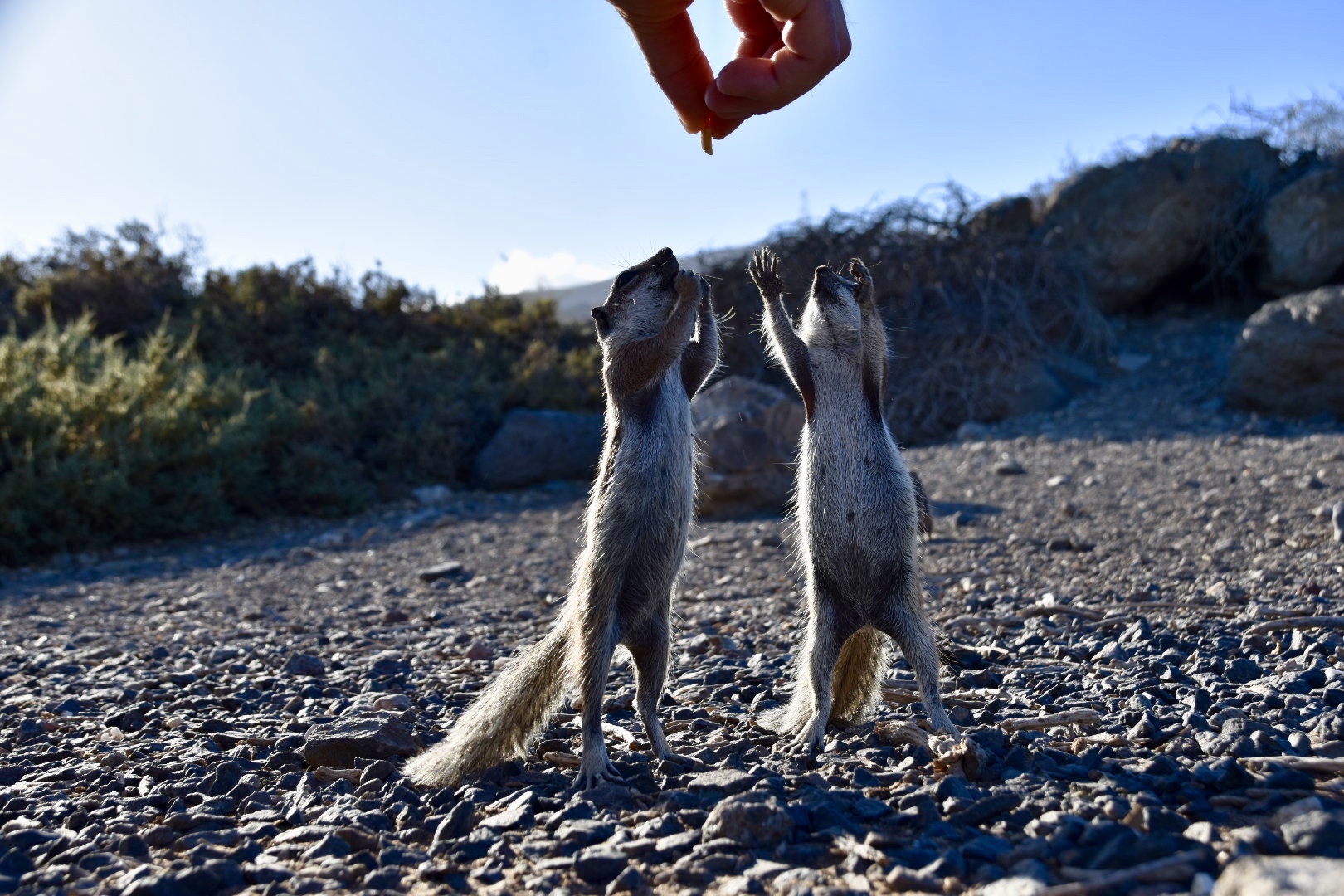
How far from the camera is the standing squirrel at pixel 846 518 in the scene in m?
3.54

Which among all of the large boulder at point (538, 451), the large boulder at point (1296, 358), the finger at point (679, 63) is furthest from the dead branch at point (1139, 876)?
the large boulder at point (538, 451)

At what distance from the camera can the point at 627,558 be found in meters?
3.47

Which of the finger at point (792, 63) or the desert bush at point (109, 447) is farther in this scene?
the desert bush at point (109, 447)

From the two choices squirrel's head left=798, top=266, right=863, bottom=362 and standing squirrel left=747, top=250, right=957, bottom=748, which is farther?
squirrel's head left=798, top=266, right=863, bottom=362

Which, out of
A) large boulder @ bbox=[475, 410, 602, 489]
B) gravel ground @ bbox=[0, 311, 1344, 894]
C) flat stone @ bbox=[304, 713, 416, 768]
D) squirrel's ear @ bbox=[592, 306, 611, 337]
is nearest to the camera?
gravel ground @ bbox=[0, 311, 1344, 894]

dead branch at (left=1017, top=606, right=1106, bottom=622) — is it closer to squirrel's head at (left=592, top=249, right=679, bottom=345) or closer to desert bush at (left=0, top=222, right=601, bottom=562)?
squirrel's head at (left=592, top=249, right=679, bottom=345)

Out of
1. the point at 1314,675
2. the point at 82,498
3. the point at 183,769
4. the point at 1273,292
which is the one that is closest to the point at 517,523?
the point at 82,498

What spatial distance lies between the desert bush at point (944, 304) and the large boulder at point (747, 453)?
4340mm

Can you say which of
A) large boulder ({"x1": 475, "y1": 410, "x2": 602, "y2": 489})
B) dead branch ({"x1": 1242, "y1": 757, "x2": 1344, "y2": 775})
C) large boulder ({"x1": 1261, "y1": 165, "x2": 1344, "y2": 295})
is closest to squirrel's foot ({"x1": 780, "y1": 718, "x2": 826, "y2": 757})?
dead branch ({"x1": 1242, "y1": 757, "x2": 1344, "y2": 775})

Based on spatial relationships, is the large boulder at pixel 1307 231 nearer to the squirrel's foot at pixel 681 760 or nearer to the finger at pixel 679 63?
the finger at pixel 679 63

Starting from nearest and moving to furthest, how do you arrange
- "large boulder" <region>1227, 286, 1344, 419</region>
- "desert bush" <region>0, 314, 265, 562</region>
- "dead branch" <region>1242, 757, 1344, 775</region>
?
"dead branch" <region>1242, 757, 1344, 775</region>
"desert bush" <region>0, 314, 265, 562</region>
"large boulder" <region>1227, 286, 1344, 419</region>

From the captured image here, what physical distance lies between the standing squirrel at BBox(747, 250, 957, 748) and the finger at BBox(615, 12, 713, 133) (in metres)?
0.57

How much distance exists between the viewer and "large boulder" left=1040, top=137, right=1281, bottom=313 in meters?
14.9

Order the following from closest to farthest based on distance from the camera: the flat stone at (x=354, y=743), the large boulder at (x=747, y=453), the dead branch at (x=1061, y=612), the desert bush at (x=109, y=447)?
1. the flat stone at (x=354, y=743)
2. the dead branch at (x=1061, y=612)
3. the large boulder at (x=747, y=453)
4. the desert bush at (x=109, y=447)
